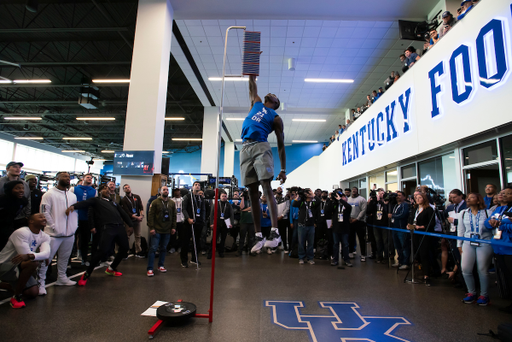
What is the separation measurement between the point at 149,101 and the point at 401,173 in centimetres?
765

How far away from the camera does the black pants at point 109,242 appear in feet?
12.9

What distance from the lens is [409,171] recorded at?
→ 832 cm

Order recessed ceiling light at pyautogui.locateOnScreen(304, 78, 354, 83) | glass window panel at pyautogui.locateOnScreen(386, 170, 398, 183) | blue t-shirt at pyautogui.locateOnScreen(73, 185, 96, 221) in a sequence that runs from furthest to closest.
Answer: recessed ceiling light at pyautogui.locateOnScreen(304, 78, 354, 83) → glass window panel at pyautogui.locateOnScreen(386, 170, 398, 183) → blue t-shirt at pyautogui.locateOnScreen(73, 185, 96, 221)

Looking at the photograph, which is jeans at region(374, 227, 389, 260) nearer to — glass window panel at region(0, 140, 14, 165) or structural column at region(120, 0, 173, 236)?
structural column at region(120, 0, 173, 236)

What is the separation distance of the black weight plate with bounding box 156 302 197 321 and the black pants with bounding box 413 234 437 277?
12.4 feet

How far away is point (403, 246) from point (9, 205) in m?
6.33

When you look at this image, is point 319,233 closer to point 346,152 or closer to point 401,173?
point 401,173

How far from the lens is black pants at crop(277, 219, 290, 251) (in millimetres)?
7305

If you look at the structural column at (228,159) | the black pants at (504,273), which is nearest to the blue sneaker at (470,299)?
the black pants at (504,273)

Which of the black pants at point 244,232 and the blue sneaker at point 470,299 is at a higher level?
the black pants at point 244,232

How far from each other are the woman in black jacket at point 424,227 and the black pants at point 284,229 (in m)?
3.22

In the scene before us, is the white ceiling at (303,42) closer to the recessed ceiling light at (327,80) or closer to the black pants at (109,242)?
the recessed ceiling light at (327,80)

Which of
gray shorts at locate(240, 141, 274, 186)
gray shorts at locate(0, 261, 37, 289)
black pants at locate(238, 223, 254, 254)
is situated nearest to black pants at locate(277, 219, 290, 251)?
black pants at locate(238, 223, 254, 254)

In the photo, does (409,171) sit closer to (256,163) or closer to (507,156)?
(507,156)
